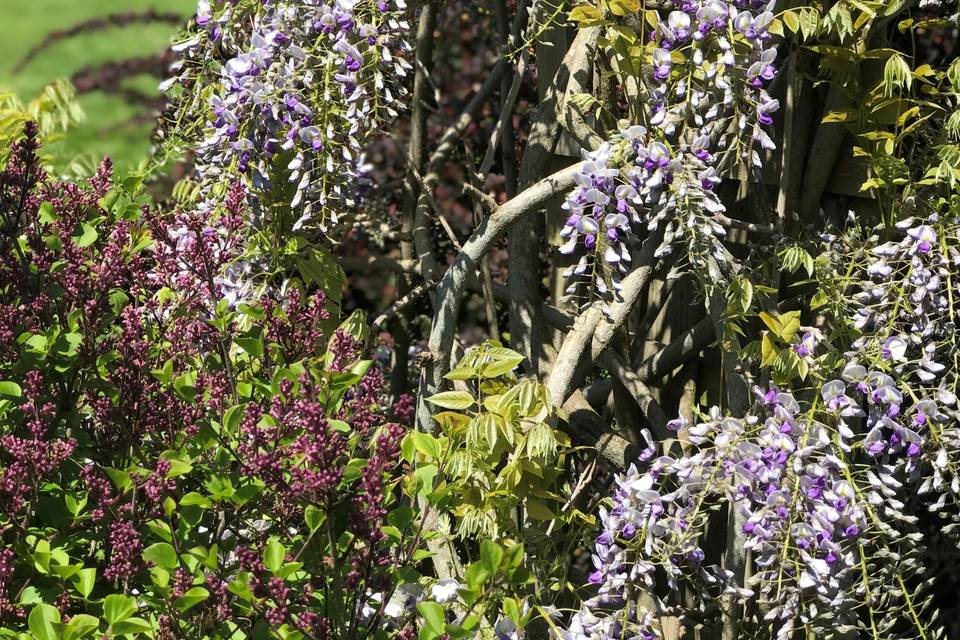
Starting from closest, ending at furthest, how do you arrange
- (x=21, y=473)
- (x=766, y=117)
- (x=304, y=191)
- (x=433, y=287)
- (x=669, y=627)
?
(x=21, y=473), (x=766, y=117), (x=304, y=191), (x=669, y=627), (x=433, y=287)

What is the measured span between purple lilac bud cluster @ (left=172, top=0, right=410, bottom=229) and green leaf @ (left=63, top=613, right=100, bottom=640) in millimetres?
985

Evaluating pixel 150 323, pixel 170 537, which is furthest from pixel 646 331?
pixel 170 537

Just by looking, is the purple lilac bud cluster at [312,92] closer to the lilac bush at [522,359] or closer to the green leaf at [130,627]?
the lilac bush at [522,359]

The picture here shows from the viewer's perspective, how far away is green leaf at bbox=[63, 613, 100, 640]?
1459 mm

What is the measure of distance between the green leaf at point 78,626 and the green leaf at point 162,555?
0.38 ft

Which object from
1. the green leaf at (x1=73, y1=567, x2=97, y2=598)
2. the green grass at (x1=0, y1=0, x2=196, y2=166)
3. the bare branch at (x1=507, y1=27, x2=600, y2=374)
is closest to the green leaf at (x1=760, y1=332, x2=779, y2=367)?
the bare branch at (x1=507, y1=27, x2=600, y2=374)

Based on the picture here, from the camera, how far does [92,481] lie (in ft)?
5.28

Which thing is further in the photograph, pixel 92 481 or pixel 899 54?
pixel 899 54

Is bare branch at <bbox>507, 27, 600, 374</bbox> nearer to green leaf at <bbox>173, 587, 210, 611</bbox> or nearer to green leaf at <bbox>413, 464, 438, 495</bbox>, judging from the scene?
green leaf at <bbox>413, 464, 438, 495</bbox>

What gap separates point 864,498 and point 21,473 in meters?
A: 1.43

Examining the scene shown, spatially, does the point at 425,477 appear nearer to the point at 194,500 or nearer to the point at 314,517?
the point at 314,517

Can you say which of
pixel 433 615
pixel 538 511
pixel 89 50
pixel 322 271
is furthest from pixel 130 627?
pixel 89 50

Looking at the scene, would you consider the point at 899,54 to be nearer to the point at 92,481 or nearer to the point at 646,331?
the point at 646,331

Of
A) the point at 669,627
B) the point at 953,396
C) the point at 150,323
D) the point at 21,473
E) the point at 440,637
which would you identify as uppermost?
the point at 150,323
